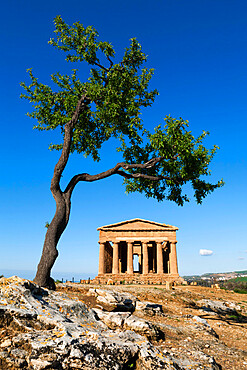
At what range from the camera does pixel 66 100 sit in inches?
533

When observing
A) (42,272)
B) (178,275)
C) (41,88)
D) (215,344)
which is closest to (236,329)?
(215,344)

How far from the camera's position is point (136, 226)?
145 ft

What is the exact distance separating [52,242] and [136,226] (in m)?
34.5

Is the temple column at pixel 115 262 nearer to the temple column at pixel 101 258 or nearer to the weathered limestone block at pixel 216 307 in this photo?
the temple column at pixel 101 258

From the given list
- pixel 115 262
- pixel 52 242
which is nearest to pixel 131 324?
pixel 52 242

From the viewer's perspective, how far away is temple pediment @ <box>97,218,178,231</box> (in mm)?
43969

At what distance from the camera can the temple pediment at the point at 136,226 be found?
4397cm

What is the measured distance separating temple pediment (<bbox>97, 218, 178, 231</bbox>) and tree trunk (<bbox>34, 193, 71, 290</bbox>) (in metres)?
33.3

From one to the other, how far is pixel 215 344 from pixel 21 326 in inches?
310

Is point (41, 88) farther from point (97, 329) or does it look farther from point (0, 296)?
point (97, 329)

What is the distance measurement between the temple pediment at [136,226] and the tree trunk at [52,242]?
109ft

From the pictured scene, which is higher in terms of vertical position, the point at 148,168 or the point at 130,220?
the point at 130,220

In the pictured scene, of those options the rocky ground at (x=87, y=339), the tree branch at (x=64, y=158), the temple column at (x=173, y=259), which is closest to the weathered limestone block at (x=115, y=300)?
the rocky ground at (x=87, y=339)

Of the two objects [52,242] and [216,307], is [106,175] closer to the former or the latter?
[52,242]
